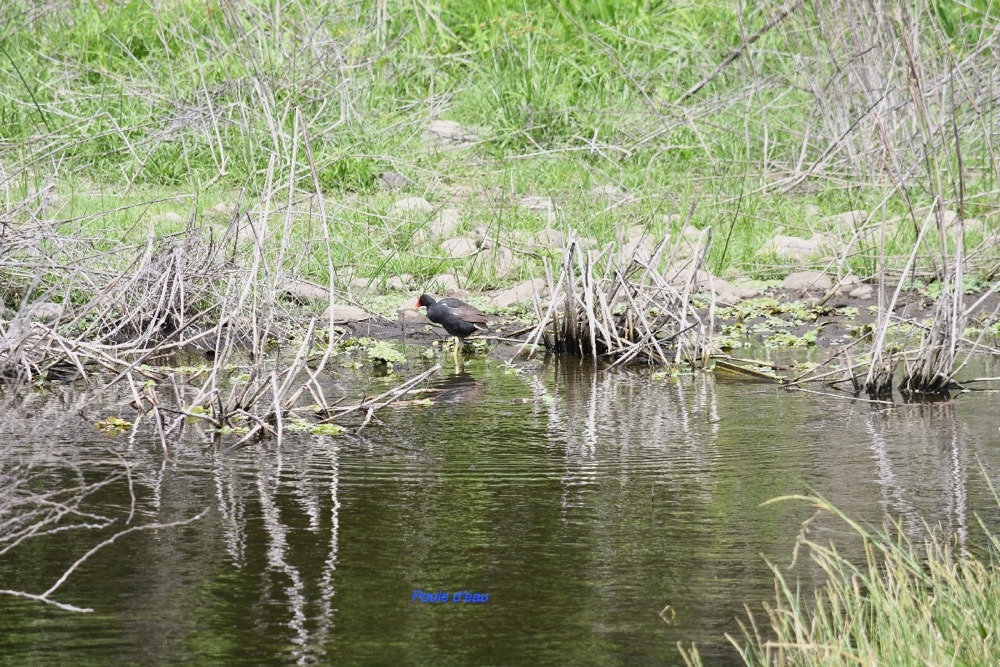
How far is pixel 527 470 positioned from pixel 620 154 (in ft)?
21.3

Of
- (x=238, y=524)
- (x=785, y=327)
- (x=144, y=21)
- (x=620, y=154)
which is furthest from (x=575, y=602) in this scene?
(x=144, y=21)

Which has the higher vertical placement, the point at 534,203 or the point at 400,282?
the point at 534,203

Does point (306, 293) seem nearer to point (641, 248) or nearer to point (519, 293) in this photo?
point (519, 293)

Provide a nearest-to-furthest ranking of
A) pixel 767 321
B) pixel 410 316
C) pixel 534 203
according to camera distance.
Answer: pixel 767 321
pixel 410 316
pixel 534 203

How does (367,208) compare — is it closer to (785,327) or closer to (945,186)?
(785,327)

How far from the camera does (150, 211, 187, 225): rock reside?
970 cm

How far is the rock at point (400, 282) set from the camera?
930 cm

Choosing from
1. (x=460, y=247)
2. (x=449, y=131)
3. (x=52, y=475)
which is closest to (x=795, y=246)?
(x=460, y=247)

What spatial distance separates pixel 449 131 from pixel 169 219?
9.23ft

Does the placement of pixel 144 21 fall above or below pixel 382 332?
above

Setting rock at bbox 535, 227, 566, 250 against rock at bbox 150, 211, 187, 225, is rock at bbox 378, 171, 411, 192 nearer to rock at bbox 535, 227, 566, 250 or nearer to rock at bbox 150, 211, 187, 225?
rock at bbox 535, 227, 566, 250

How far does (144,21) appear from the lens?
1255 centimetres

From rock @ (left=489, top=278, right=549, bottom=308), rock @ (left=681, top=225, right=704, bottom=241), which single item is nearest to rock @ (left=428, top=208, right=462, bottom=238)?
rock @ (left=489, top=278, right=549, bottom=308)

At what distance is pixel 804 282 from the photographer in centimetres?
934
